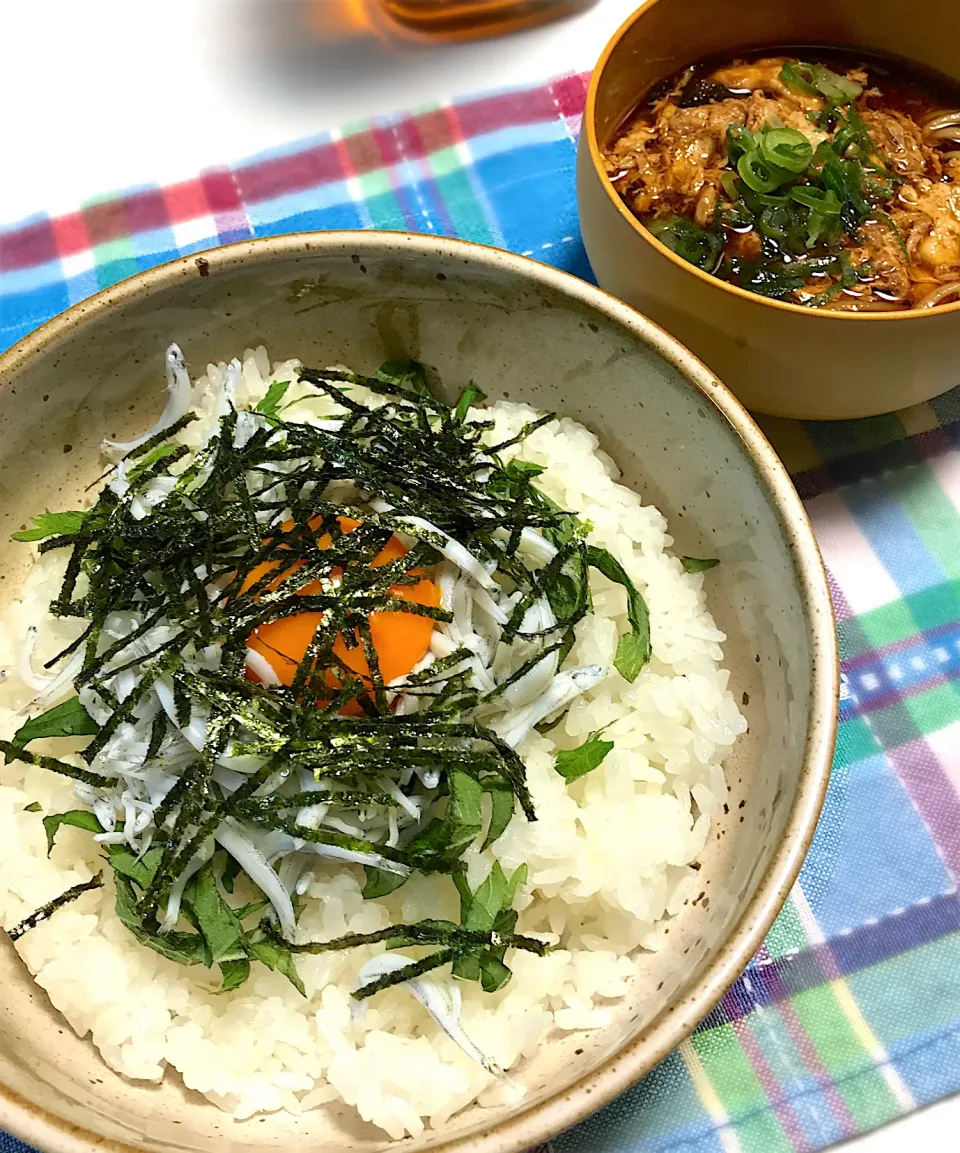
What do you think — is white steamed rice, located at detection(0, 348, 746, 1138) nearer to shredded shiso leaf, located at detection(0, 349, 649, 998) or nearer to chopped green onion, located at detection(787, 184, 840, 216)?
shredded shiso leaf, located at detection(0, 349, 649, 998)

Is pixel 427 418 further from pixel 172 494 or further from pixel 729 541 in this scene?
pixel 729 541

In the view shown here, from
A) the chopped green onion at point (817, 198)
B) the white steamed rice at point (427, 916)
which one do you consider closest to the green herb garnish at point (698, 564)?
the white steamed rice at point (427, 916)

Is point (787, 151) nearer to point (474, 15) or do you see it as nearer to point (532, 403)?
point (532, 403)

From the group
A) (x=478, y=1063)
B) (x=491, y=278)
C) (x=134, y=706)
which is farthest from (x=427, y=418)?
(x=478, y=1063)

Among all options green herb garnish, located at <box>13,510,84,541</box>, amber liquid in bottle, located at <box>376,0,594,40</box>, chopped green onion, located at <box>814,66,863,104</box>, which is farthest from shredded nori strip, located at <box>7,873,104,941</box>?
amber liquid in bottle, located at <box>376,0,594,40</box>


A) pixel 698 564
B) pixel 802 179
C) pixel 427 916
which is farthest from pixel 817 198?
pixel 427 916
